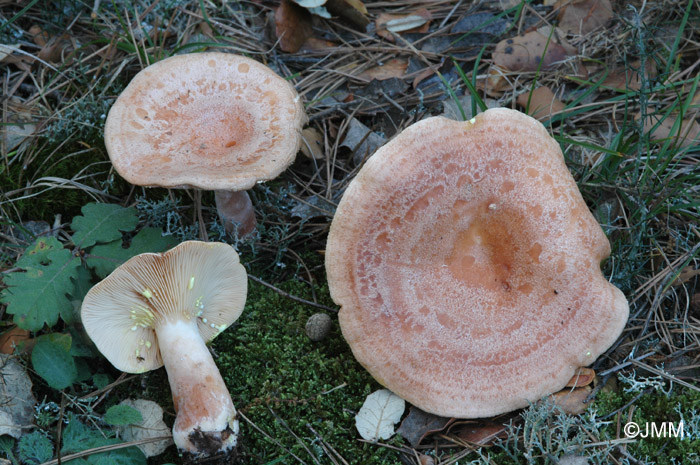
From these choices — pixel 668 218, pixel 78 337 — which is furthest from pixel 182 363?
pixel 668 218

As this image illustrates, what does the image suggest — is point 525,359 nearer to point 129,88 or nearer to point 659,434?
point 659,434

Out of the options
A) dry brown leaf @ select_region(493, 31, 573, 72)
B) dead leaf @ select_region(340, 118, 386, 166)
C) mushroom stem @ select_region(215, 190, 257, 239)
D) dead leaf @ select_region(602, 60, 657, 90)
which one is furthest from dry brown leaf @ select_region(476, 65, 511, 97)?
mushroom stem @ select_region(215, 190, 257, 239)

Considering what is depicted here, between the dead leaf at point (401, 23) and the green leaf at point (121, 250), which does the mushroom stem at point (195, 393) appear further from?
the dead leaf at point (401, 23)

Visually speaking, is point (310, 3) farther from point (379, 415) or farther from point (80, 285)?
point (379, 415)

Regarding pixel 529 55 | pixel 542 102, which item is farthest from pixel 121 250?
pixel 529 55

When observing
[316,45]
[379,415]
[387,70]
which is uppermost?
[316,45]

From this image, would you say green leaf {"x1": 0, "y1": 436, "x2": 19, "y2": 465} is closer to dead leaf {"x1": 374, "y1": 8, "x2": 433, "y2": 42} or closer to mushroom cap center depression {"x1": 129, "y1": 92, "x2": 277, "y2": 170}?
mushroom cap center depression {"x1": 129, "y1": 92, "x2": 277, "y2": 170}
